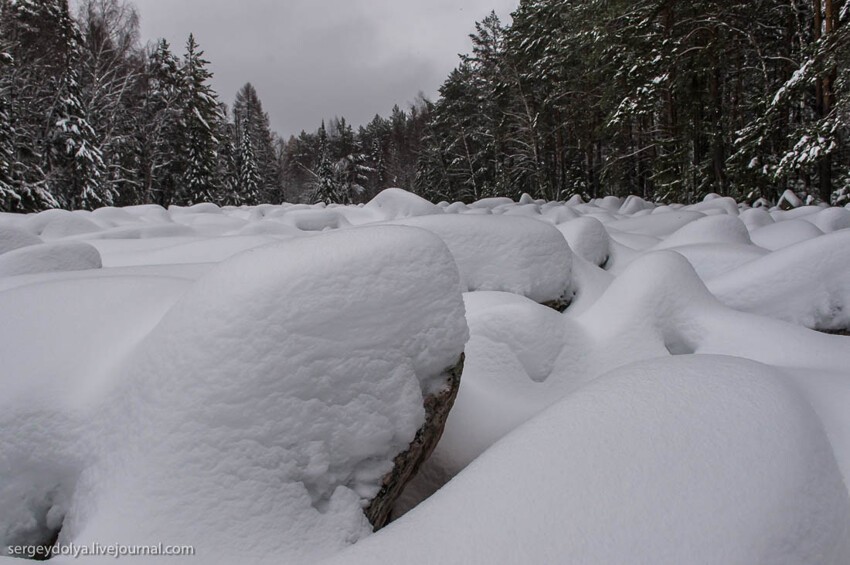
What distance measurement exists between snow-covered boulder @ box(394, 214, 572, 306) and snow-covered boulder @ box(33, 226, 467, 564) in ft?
6.51

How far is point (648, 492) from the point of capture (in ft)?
3.36

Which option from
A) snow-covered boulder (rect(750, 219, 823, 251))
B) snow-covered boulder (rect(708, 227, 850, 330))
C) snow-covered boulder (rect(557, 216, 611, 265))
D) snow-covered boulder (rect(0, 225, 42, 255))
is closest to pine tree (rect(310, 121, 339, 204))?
snow-covered boulder (rect(0, 225, 42, 255))

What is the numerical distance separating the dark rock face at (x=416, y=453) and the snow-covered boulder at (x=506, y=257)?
1.83 metres

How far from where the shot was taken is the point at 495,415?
6.61 ft

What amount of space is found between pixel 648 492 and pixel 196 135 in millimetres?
25515

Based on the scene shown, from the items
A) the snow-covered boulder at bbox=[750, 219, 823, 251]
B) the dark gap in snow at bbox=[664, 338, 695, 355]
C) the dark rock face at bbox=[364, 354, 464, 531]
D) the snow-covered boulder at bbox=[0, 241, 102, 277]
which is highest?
the snow-covered boulder at bbox=[0, 241, 102, 277]

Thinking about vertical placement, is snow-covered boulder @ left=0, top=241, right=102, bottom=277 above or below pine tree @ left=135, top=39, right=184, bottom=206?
below

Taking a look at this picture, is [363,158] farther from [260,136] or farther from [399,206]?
[399,206]

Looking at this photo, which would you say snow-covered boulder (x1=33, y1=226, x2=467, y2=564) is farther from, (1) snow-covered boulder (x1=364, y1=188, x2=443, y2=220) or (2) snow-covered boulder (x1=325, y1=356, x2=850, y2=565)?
(1) snow-covered boulder (x1=364, y1=188, x2=443, y2=220)

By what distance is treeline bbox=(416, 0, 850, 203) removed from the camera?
7715 millimetres

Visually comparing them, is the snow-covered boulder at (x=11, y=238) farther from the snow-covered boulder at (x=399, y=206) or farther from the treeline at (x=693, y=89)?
the treeline at (x=693, y=89)

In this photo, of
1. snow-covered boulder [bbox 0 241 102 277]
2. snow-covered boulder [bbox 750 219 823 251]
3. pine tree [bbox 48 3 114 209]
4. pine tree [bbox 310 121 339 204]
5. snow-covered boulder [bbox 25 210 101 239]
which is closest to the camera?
snow-covered boulder [bbox 0 241 102 277]

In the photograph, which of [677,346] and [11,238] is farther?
[11,238]

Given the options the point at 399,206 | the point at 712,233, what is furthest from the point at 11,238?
the point at 712,233
